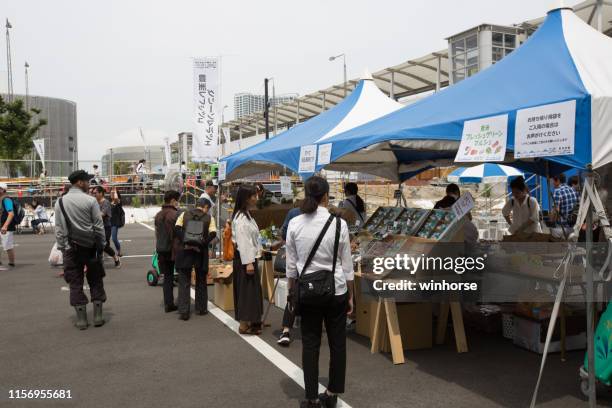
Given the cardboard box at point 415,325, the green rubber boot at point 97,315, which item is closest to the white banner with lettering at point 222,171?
the green rubber boot at point 97,315

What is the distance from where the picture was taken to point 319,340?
3.84 metres

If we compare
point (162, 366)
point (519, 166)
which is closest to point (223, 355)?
point (162, 366)

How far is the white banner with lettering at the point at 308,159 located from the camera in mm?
6832

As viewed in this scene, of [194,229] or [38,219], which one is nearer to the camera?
[194,229]

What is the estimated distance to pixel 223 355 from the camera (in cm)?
544

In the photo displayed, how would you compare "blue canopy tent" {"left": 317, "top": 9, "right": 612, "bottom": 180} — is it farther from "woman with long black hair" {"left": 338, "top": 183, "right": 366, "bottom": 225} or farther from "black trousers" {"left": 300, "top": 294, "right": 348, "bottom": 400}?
"woman with long black hair" {"left": 338, "top": 183, "right": 366, "bottom": 225}

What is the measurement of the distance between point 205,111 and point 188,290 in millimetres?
5801

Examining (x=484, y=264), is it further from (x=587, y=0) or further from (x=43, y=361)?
(x=587, y=0)

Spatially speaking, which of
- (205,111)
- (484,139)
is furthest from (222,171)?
(484,139)

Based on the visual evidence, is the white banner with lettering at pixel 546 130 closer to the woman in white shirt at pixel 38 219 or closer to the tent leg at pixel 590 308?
the tent leg at pixel 590 308

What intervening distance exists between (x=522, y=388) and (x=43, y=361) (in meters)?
4.63

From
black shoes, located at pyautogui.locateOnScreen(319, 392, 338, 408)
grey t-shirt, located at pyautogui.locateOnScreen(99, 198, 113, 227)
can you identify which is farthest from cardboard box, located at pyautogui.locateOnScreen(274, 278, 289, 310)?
grey t-shirt, located at pyautogui.locateOnScreen(99, 198, 113, 227)

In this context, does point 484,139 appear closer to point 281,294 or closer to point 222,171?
point 281,294

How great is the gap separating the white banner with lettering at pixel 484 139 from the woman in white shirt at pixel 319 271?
4.13 feet
